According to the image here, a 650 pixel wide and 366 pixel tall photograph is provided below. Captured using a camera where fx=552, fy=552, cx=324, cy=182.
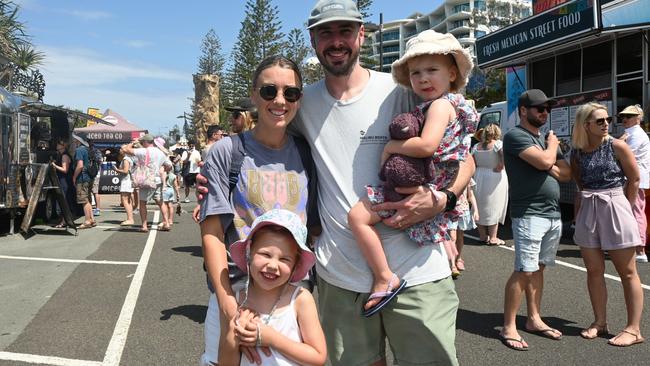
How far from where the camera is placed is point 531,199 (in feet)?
14.0

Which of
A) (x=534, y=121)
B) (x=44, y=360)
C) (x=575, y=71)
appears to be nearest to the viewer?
(x=44, y=360)

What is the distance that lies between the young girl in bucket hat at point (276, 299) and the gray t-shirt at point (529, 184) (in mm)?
2713

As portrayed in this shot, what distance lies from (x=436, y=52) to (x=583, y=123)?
2.88m

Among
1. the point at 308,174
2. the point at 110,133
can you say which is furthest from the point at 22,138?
the point at 110,133

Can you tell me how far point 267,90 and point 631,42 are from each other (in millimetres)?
9142

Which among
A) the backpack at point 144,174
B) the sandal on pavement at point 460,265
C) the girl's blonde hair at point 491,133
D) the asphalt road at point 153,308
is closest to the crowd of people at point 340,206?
the asphalt road at point 153,308

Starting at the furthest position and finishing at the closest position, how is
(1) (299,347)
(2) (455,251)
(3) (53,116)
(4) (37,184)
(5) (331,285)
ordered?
1. (3) (53,116)
2. (4) (37,184)
3. (2) (455,251)
4. (5) (331,285)
5. (1) (299,347)

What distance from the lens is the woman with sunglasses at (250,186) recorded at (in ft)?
6.87

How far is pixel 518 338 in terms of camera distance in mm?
4262

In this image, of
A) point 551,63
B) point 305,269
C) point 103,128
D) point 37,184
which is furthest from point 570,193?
point 103,128

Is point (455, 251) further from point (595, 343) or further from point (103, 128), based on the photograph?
point (103, 128)

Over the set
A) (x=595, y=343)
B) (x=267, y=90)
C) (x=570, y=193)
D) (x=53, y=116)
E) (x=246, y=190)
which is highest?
(x=53, y=116)

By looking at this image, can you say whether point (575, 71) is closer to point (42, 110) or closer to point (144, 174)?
point (144, 174)

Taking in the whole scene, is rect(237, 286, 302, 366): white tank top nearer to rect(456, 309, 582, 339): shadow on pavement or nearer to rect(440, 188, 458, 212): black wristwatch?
rect(440, 188, 458, 212): black wristwatch
